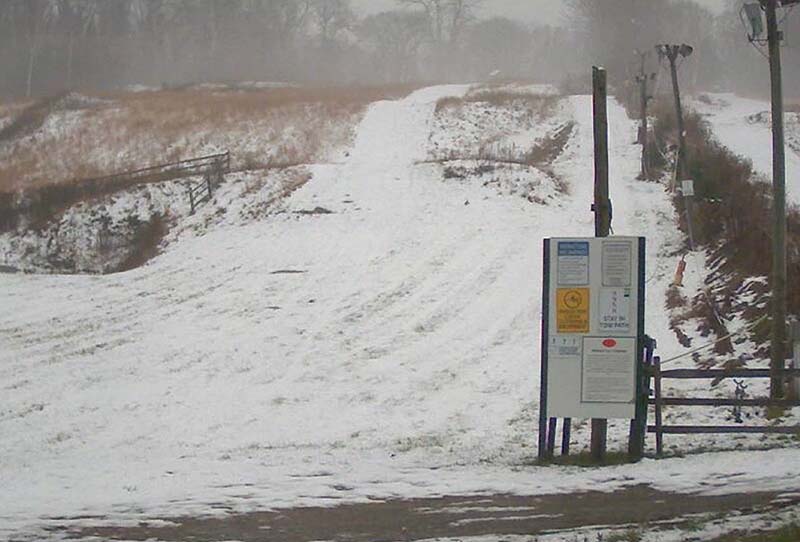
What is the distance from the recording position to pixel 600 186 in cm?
1259

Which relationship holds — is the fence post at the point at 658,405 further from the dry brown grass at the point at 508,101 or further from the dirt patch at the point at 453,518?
the dry brown grass at the point at 508,101

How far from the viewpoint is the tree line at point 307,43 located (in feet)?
300

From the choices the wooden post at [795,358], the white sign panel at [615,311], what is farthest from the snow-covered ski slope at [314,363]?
the wooden post at [795,358]

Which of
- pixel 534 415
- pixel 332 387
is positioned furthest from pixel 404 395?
pixel 534 415

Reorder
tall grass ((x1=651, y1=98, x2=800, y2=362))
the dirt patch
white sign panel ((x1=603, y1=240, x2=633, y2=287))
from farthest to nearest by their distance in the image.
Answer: tall grass ((x1=651, y1=98, x2=800, y2=362)) → white sign panel ((x1=603, y1=240, x2=633, y2=287)) → the dirt patch

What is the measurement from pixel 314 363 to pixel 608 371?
31.7 feet

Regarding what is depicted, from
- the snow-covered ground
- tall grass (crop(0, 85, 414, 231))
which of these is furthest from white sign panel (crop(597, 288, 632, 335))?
tall grass (crop(0, 85, 414, 231))

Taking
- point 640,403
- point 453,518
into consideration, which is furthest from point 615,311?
point 453,518

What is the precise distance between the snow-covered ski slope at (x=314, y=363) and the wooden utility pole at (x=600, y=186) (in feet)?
2.02

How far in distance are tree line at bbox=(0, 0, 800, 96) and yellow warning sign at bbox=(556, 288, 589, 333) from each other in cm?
6686

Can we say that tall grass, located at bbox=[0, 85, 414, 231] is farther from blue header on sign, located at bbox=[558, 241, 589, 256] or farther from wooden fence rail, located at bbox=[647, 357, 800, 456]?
wooden fence rail, located at bbox=[647, 357, 800, 456]

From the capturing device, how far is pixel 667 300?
2378 centimetres

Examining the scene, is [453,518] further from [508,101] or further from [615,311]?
[508,101]

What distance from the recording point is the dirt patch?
9148mm
